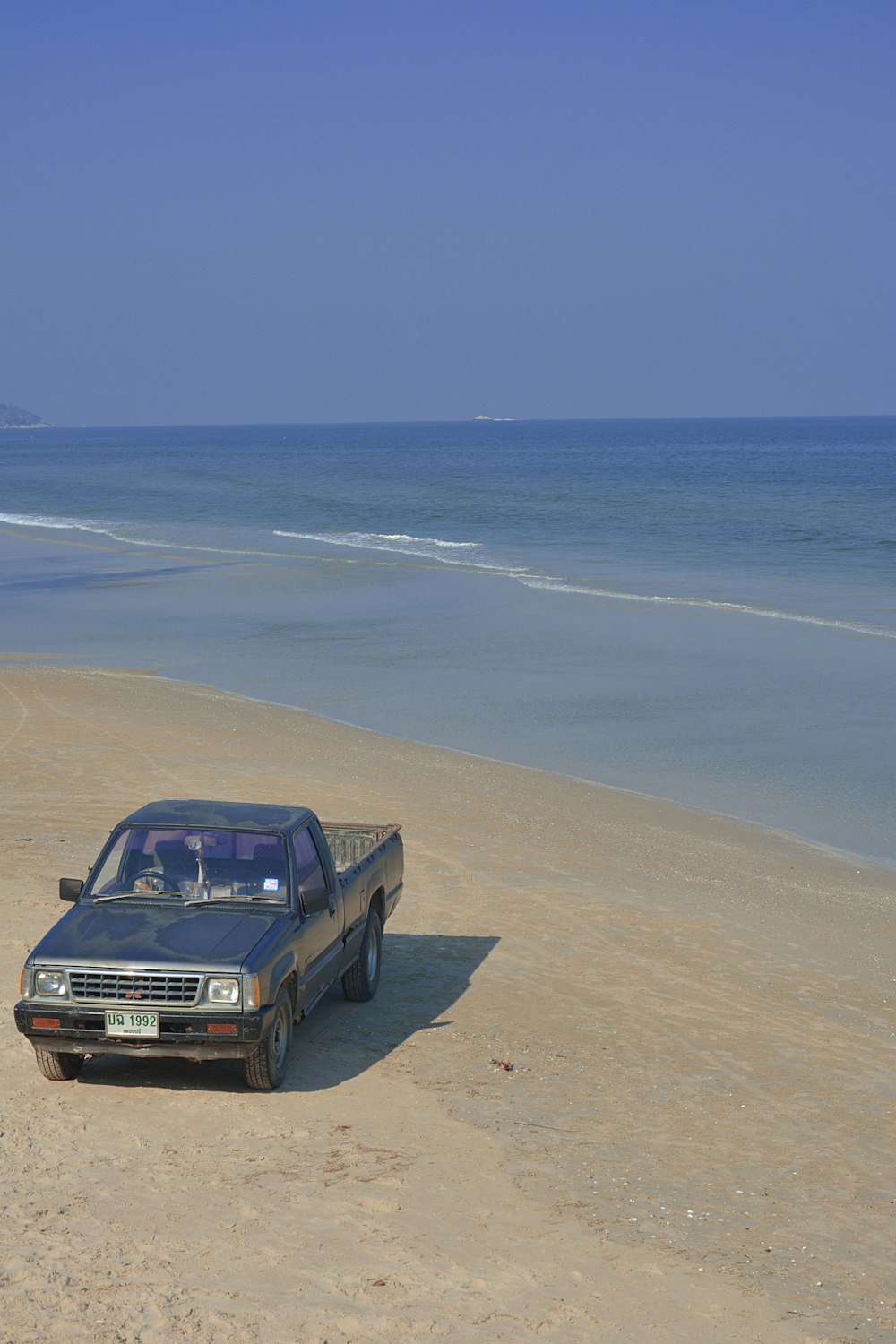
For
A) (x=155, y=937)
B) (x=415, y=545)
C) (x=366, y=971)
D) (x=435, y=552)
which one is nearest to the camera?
(x=155, y=937)

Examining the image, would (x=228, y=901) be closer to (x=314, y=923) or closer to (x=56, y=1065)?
(x=314, y=923)

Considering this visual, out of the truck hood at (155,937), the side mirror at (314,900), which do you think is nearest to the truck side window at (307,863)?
the side mirror at (314,900)

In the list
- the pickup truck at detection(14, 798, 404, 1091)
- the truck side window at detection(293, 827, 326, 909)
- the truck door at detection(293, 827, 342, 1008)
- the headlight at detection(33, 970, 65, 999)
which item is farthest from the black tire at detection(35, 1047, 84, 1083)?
the truck side window at detection(293, 827, 326, 909)

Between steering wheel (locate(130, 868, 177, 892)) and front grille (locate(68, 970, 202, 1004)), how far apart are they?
859 mm

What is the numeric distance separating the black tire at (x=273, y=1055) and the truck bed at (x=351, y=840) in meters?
2.18

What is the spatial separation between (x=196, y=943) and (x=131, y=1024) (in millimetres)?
554

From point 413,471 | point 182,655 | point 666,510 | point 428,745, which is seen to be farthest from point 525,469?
point 428,745

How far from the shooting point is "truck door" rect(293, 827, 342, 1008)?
8.96 m

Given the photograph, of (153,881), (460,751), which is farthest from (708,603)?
(153,881)

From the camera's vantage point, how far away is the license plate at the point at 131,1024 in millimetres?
8148

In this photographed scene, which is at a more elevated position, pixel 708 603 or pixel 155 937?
pixel 155 937

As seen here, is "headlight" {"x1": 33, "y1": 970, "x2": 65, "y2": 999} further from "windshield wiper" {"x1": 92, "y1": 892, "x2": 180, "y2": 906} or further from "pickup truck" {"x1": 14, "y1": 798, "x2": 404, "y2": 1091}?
"windshield wiper" {"x1": 92, "y1": 892, "x2": 180, "y2": 906}

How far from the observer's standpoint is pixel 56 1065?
28.0 ft

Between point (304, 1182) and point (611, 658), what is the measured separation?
20648mm
